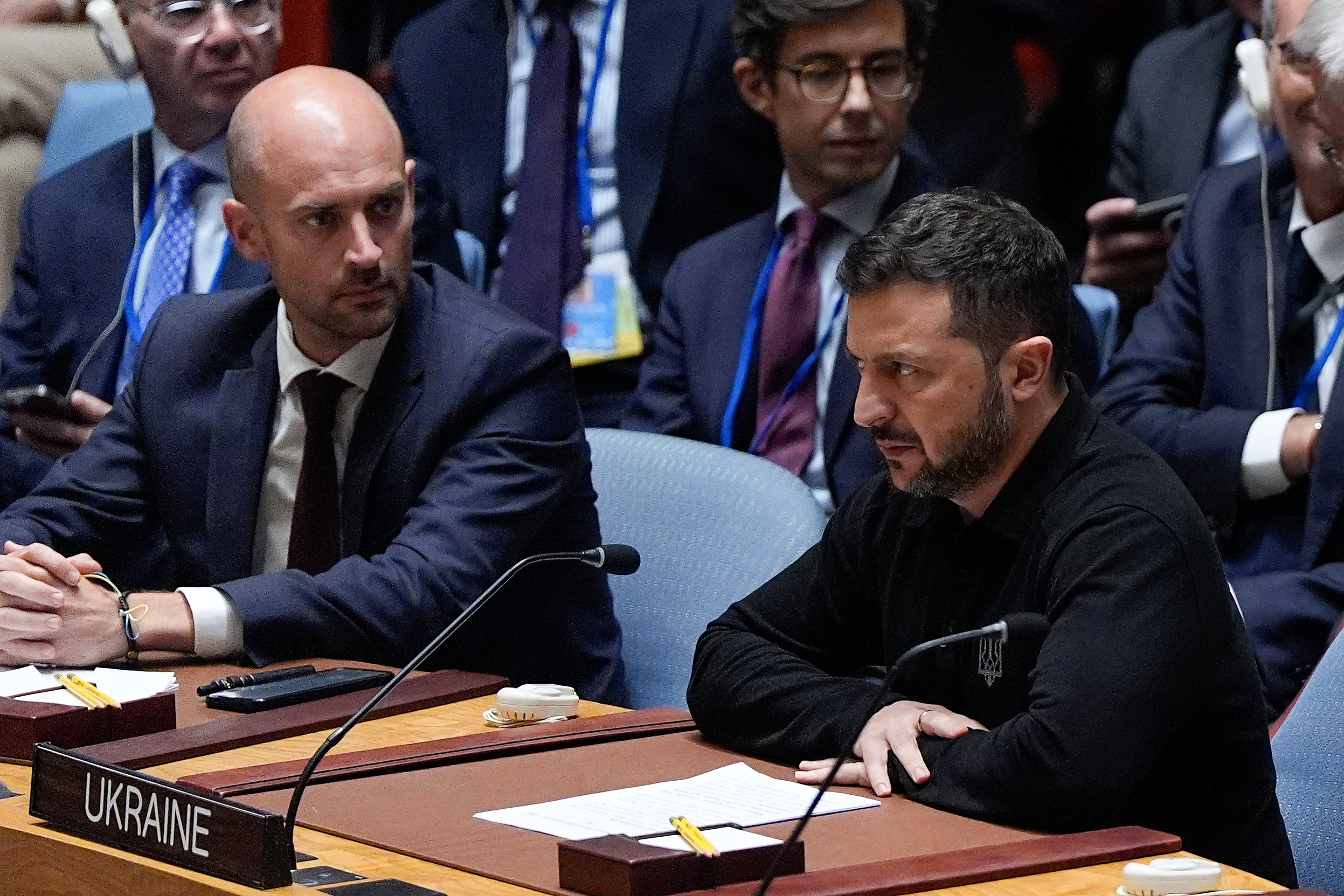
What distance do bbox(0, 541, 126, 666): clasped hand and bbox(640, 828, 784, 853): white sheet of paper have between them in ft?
3.59

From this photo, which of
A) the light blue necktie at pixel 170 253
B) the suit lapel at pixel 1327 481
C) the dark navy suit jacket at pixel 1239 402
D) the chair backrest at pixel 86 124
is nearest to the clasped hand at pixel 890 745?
the dark navy suit jacket at pixel 1239 402

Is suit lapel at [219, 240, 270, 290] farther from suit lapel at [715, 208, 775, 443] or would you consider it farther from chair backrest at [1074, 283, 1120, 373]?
chair backrest at [1074, 283, 1120, 373]

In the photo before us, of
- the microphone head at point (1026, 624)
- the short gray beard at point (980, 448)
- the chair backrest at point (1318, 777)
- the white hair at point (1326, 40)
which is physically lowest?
the chair backrest at point (1318, 777)

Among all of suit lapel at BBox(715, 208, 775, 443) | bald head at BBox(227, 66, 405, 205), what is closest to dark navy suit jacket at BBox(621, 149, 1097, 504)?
suit lapel at BBox(715, 208, 775, 443)

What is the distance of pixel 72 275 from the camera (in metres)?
4.00

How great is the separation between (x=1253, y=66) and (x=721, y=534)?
1.28 metres

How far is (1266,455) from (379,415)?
4.39ft

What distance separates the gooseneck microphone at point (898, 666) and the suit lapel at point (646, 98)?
206 centimetres

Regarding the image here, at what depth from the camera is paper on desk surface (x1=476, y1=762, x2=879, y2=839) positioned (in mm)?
1890

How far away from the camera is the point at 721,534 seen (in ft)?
9.63

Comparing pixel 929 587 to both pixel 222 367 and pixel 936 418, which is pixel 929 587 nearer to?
pixel 936 418

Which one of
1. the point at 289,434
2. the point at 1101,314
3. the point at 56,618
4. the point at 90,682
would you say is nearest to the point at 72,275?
the point at 289,434

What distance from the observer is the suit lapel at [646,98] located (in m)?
3.98

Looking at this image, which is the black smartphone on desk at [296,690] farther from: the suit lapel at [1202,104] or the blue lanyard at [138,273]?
the suit lapel at [1202,104]
